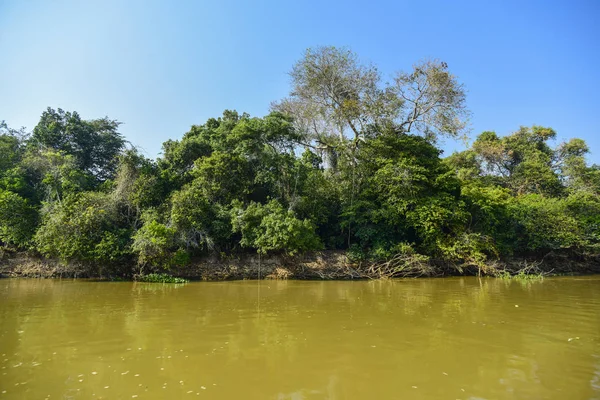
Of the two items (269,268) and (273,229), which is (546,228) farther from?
(269,268)

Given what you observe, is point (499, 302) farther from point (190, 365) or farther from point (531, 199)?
Result: point (531, 199)

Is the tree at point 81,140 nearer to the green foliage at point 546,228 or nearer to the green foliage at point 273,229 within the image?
the green foliage at point 273,229

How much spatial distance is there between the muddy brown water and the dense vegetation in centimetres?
558

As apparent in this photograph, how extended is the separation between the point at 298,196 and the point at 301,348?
39.3ft

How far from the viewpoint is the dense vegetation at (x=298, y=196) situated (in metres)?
15.3

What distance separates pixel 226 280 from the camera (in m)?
15.4

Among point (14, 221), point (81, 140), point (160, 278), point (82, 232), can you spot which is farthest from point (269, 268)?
point (81, 140)

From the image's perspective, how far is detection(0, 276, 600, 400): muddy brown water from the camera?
3963 mm

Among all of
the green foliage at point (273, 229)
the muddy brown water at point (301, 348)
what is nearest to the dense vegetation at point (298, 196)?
the green foliage at point (273, 229)

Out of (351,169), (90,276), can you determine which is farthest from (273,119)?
A: (90,276)

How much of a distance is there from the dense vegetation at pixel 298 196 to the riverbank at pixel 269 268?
1.42 ft

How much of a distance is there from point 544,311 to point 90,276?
56.2 feet

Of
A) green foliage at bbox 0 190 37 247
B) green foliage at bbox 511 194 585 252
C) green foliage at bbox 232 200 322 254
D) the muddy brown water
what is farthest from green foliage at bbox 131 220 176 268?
green foliage at bbox 511 194 585 252

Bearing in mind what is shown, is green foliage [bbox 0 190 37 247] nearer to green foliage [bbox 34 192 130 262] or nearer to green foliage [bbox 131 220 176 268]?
green foliage [bbox 34 192 130 262]
